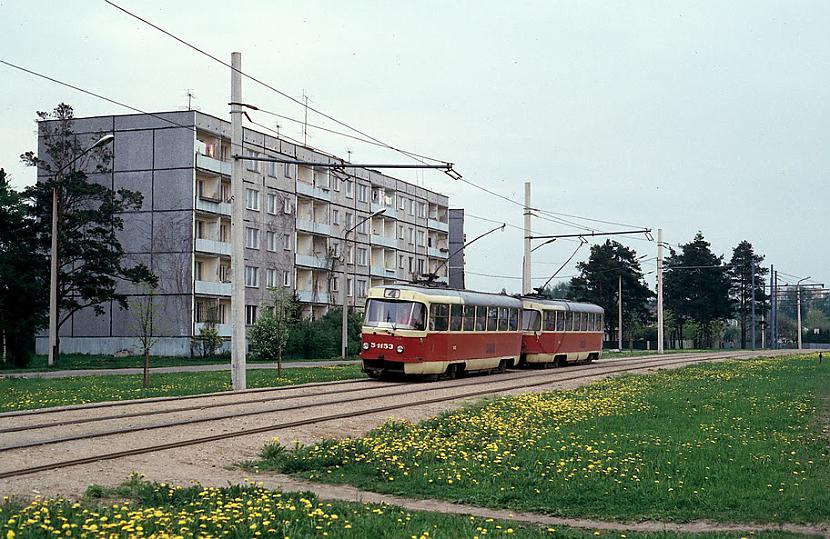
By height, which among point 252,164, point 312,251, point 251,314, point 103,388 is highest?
point 252,164

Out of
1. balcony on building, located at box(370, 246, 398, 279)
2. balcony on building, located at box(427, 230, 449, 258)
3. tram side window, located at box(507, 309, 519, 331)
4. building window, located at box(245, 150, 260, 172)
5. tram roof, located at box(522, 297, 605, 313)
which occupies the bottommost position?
tram side window, located at box(507, 309, 519, 331)

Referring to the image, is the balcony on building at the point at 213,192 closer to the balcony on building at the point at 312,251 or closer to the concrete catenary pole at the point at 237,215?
the balcony on building at the point at 312,251

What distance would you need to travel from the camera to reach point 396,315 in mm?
30344

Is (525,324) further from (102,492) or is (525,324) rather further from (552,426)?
(102,492)

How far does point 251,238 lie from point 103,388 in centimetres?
4350

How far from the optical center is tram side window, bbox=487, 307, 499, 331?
118ft

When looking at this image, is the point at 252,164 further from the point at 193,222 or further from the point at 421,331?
the point at 421,331

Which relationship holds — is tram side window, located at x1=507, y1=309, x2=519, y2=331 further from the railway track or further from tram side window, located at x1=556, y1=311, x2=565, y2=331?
tram side window, located at x1=556, y1=311, x2=565, y2=331

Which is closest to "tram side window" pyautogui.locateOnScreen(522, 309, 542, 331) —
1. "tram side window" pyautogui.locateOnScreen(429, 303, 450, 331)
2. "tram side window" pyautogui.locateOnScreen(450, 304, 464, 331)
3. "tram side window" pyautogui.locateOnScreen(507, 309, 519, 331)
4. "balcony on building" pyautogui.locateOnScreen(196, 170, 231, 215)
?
"tram side window" pyautogui.locateOnScreen(507, 309, 519, 331)

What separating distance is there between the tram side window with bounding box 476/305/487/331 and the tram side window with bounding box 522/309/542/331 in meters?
5.84

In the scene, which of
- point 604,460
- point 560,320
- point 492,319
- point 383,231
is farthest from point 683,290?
point 604,460

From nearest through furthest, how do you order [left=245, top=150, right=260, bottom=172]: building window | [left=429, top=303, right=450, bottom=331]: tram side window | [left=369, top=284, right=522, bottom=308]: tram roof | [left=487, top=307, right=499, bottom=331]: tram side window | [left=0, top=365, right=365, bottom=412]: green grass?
[left=0, top=365, right=365, bottom=412]: green grass < [left=429, top=303, right=450, bottom=331]: tram side window < [left=369, top=284, right=522, bottom=308]: tram roof < [left=487, top=307, right=499, bottom=331]: tram side window < [left=245, top=150, right=260, bottom=172]: building window

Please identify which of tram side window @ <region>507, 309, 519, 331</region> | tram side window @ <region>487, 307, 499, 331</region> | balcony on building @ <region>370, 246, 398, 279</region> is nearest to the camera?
tram side window @ <region>487, 307, 499, 331</region>

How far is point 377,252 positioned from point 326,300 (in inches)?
420
